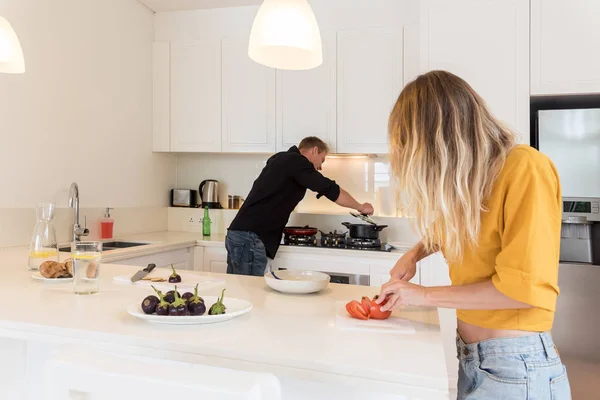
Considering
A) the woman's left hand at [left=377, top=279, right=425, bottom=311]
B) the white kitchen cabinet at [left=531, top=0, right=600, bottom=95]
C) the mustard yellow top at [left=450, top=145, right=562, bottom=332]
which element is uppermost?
the white kitchen cabinet at [left=531, top=0, right=600, bottom=95]

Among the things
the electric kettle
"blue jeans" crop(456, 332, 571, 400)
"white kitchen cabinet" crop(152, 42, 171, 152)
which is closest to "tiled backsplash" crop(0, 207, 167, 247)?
the electric kettle

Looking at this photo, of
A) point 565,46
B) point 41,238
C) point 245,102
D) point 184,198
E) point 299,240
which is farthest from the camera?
point 184,198

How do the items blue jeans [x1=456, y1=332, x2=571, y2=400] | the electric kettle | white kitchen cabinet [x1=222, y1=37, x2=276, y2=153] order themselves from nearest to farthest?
blue jeans [x1=456, y1=332, x2=571, y2=400], white kitchen cabinet [x1=222, y1=37, x2=276, y2=153], the electric kettle

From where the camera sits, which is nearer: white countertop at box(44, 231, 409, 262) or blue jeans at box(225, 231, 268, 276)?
white countertop at box(44, 231, 409, 262)

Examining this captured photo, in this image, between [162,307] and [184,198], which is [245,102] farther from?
[162,307]

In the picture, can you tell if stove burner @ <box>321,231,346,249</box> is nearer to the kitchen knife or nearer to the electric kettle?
the electric kettle

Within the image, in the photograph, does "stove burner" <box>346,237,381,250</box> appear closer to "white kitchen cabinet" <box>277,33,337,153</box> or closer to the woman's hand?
"white kitchen cabinet" <box>277,33,337,153</box>

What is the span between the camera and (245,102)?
369 cm

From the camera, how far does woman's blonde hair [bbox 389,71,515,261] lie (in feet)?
3.48

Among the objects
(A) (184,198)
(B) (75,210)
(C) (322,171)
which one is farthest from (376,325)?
(A) (184,198)

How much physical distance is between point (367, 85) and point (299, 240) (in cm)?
120

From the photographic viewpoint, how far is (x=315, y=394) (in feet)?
3.50

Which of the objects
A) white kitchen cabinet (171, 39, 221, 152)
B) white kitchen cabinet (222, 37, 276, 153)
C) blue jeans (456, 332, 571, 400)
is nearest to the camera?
blue jeans (456, 332, 571, 400)

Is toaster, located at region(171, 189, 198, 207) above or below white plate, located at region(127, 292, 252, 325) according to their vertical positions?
above
